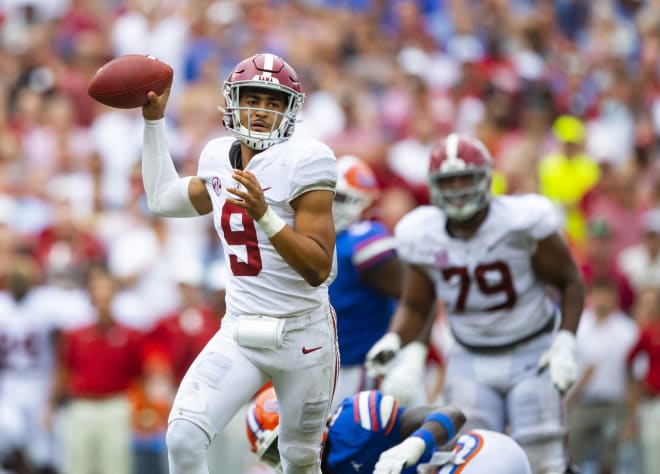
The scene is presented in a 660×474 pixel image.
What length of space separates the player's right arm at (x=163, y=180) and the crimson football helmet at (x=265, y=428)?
0.78m

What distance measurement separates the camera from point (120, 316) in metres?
9.97

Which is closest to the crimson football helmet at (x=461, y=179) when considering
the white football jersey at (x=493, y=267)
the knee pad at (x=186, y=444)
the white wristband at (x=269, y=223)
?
the white football jersey at (x=493, y=267)

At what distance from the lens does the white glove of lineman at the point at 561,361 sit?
605cm

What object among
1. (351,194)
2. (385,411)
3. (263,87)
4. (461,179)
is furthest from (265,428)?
(351,194)

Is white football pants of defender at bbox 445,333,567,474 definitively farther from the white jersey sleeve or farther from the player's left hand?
the player's left hand

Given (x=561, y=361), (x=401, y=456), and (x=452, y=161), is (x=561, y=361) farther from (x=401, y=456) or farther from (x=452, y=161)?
(x=401, y=456)

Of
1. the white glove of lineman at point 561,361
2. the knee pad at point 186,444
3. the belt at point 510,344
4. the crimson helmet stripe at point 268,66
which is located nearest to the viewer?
the knee pad at point 186,444

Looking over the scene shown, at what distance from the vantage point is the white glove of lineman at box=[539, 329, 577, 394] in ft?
19.9

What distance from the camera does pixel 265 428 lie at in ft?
17.6

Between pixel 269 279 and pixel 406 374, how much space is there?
151cm

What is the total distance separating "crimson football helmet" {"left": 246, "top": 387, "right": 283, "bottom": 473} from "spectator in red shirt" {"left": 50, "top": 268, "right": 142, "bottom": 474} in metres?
4.13

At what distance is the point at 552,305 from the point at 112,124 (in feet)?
18.7

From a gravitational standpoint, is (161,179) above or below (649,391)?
above

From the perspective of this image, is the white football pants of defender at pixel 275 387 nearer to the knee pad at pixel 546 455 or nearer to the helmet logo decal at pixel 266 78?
the helmet logo decal at pixel 266 78
